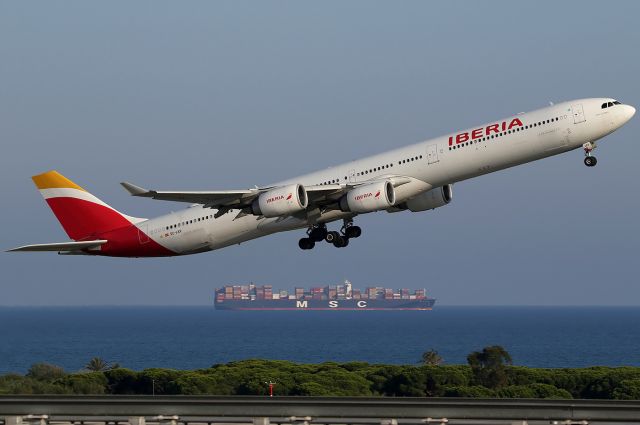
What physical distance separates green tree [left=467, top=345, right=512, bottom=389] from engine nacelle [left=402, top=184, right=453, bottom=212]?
924 inches

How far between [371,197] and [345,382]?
2104 centimetres

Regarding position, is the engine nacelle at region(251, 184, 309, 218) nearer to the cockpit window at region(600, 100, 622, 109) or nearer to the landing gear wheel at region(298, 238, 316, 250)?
the landing gear wheel at region(298, 238, 316, 250)

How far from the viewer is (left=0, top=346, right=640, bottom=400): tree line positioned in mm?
63375

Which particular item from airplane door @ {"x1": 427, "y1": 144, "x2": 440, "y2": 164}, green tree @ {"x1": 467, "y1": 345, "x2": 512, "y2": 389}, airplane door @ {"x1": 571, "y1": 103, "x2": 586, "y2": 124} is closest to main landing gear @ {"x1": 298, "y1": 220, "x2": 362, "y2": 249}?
airplane door @ {"x1": 427, "y1": 144, "x2": 440, "y2": 164}

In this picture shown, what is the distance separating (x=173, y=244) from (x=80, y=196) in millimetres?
8028

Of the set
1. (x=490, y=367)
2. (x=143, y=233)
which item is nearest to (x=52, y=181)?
(x=143, y=233)

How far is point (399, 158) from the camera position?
4897 cm

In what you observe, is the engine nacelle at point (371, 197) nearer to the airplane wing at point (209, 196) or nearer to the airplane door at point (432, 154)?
the airplane door at point (432, 154)

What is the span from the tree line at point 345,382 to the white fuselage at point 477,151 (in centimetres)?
1668

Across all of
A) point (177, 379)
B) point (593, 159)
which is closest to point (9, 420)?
point (593, 159)

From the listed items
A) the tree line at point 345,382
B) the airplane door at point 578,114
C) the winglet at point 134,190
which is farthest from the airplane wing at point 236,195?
the tree line at point 345,382

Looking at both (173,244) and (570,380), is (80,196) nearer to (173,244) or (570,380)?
(173,244)

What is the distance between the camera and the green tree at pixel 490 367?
72.7 m

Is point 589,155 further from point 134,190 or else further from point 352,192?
point 134,190
